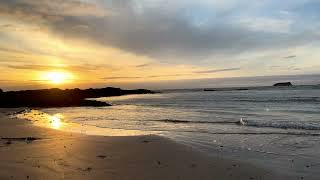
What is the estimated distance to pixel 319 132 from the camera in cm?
1834

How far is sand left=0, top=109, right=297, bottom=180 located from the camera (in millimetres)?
9109

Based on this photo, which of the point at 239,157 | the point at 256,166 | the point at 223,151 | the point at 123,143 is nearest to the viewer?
the point at 256,166

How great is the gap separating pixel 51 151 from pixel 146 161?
3.38 metres

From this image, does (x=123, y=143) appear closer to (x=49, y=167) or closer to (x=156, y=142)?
(x=156, y=142)

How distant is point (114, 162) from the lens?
10.7m

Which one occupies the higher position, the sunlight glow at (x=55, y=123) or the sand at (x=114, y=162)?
the sunlight glow at (x=55, y=123)

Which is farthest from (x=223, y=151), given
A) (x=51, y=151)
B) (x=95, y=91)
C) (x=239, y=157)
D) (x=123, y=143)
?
(x=95, y=91)

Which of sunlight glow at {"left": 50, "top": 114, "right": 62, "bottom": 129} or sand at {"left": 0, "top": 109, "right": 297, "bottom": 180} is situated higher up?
sunlight glow at {"left": 50, "top": 114, "right": 62, "bottom": 129}

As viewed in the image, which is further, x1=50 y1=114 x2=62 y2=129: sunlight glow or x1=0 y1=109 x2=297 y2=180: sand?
x1=50 y1=114 x2=62 y2=129: sunlight glow

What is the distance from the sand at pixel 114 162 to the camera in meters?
9.11

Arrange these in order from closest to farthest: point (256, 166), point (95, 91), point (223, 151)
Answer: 1. point (256, 166)
2. point (223, 151)
3. point (95, 91)

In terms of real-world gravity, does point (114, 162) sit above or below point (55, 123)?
below

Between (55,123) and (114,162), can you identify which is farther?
(55,123)

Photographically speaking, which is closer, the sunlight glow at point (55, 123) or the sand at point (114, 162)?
the sand at point (114, 162)
